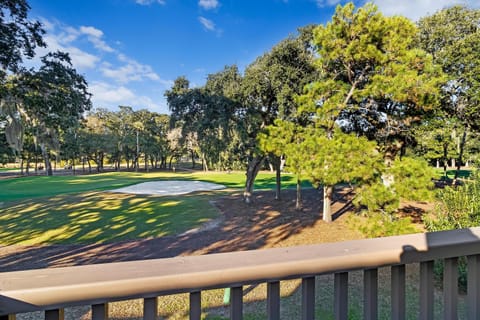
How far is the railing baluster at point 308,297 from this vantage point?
0.73 meters

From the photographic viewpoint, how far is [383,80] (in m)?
4.95

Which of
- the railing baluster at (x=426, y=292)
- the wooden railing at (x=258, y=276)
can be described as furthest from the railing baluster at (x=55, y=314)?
the railing baluster at (x=426, y=292)

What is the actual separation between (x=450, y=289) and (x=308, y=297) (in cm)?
57

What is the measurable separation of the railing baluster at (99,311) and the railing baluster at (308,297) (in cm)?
55

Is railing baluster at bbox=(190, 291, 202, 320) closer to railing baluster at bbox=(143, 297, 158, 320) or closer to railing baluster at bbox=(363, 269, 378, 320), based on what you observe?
railing baluster at bbox=(143, 297, 158, 320)

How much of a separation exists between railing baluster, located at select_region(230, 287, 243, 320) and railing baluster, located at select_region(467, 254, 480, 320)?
86 cm

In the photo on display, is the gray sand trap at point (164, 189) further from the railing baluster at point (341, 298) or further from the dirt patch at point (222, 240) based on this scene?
the railing baluster at point (341, 298)

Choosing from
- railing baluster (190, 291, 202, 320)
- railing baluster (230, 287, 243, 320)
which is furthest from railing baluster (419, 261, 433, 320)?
railing baluster (190, 291, 202, 320)

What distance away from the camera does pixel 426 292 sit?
0.84 metres

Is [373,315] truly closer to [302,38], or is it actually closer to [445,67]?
[302,38]

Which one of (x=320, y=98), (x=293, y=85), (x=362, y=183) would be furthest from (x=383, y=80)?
(x=293, y=85)

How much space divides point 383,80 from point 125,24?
7.34 meters

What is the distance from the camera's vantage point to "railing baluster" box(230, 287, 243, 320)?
68cm

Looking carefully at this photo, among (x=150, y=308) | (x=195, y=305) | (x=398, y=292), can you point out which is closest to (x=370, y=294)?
(x=398, y=292)
